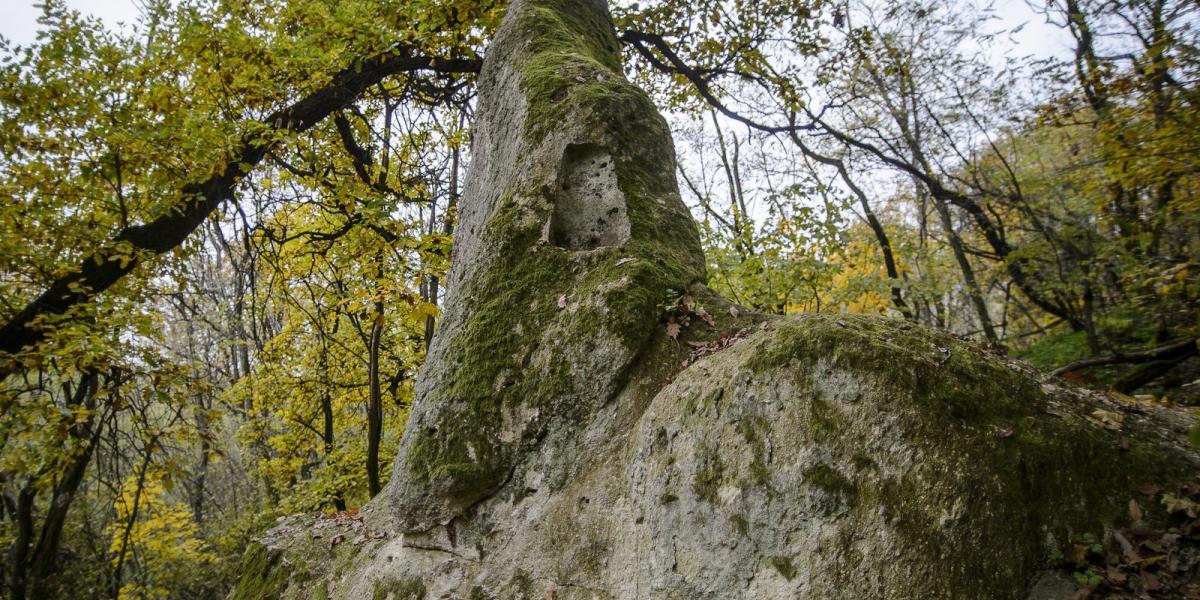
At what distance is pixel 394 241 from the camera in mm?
6227

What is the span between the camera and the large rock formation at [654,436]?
1.88 meters

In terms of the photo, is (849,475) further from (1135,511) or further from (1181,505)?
(1181,505)

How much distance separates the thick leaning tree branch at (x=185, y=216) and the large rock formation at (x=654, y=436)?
2042mm

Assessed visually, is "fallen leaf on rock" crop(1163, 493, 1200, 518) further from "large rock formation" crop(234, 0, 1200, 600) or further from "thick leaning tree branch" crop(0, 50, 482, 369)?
"thick leaning tree branch" crop(0, 50, 482, 369)

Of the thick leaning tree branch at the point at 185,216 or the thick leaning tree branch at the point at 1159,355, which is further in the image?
the thick leaning tree branch at the point at 1159,355

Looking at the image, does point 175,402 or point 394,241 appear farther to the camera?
point 394,241

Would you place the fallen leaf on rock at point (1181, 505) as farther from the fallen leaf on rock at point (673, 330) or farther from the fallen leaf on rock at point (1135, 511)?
the fallen leaf on rock at point (673, 330)

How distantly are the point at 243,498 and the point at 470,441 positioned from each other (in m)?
16.8

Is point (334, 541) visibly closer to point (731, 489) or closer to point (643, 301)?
point (643, 301)

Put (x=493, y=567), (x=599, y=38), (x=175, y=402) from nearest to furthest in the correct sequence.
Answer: (x=493, y=567)
(x=175, y=402)
(x=599, y=38)

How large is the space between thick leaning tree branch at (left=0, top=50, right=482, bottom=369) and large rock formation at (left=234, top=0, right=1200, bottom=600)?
204cm

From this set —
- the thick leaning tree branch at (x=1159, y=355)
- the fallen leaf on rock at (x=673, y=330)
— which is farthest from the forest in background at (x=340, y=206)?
the fallen leaf on rock at (x=673, y=330)

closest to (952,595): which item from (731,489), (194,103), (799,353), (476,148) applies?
(731,489)

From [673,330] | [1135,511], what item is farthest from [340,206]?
[1135,511]
